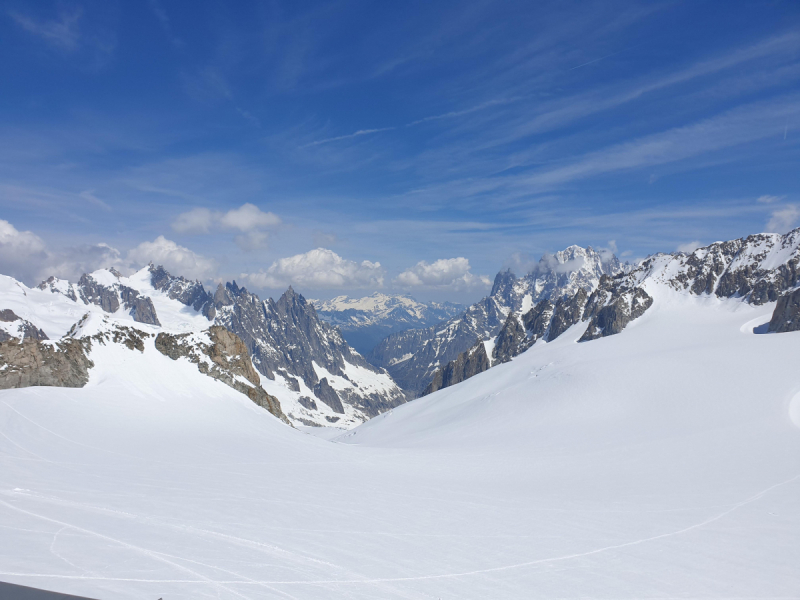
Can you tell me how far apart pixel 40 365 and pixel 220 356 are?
18.2 meters

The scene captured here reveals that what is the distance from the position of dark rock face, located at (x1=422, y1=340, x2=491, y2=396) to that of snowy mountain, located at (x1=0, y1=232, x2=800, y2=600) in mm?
130191

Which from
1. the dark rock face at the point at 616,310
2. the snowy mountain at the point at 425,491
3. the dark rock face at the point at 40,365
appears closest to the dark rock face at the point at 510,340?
the dark rock face at the point at 616,310

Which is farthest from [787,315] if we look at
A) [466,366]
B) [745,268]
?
[466,366]

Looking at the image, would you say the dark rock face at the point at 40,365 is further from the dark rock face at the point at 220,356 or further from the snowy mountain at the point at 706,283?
the snowy mountain at the point at 706,283

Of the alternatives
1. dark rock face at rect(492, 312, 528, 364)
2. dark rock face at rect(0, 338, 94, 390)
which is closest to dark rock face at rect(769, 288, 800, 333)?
dark rock face at rect(492, 312, 528, 364)

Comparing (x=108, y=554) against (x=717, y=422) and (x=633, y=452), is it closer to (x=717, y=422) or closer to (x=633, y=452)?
(x=633, y=452)

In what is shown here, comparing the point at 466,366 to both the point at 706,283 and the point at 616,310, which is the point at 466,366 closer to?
the point at 616,310

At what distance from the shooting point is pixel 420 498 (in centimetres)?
1574

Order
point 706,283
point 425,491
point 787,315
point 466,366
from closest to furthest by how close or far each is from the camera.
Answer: point 425,491 → point 787,315 → point 706,283 → point 466,366

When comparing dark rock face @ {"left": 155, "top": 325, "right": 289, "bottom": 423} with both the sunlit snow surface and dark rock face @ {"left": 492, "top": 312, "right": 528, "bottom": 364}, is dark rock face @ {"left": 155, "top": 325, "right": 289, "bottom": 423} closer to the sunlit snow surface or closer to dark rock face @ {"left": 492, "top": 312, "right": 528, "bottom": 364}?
the sunlit snow surface

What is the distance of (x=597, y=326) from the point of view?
118125 millimetres

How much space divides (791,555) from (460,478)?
11630mm

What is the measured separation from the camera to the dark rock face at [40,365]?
3183 centimetres

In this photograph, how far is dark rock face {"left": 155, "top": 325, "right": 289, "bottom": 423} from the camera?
4381cm
